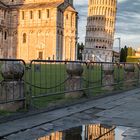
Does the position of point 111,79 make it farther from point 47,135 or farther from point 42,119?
point 47,135

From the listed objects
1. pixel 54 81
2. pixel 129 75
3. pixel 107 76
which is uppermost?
pixel 107 76

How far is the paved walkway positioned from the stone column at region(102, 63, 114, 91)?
188 inches

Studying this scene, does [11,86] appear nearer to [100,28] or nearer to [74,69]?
[74,69]

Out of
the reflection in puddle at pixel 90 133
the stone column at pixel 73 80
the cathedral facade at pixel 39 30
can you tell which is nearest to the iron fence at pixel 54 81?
the stone column at pixel 73 80

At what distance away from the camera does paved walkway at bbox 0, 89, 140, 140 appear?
7.34 meters

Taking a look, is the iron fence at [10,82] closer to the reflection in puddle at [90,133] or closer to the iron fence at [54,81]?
the iron fence at [54,81]

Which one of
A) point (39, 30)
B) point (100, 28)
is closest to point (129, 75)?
point (39, 30)

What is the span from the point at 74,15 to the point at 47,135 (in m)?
79.1

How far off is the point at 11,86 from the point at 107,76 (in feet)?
27.0

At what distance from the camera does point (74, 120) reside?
8984 mm

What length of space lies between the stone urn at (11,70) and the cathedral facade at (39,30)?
7062cm

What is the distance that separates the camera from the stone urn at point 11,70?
9.52 m

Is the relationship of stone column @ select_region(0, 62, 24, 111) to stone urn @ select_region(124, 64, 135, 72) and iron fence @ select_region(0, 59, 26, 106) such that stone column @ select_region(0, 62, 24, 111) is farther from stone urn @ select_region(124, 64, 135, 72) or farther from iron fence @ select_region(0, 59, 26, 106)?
stone urn @ select_region(124, 64, 135, 72)

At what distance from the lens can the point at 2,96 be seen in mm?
9625
